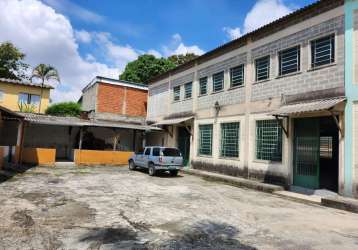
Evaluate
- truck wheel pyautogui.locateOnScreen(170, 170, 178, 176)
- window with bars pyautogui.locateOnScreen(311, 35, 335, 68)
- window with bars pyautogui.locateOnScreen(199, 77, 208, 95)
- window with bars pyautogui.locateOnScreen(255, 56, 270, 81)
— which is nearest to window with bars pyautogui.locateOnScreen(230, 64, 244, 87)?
window with bars pyautogui.locateOnScreen(255, 56, 270, 81)

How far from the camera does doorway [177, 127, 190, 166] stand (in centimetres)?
2233

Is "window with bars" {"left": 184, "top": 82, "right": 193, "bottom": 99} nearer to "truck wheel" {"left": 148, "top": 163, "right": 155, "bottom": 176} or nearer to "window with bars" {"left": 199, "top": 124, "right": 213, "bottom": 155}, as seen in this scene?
"window with bars" {"left": 199, "top": 124, "right": 213, "bottom": 155}

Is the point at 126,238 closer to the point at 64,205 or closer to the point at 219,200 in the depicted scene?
the point at 64,205

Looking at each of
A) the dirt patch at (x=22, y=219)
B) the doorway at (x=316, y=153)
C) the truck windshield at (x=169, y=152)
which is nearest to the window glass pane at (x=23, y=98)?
the truck windshield at (x=169, y=152)

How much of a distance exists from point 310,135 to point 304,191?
2454 millimetres

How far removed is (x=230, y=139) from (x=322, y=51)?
278 inches

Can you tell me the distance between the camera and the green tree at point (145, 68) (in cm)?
4116

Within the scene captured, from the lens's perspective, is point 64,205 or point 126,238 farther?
point 64,205

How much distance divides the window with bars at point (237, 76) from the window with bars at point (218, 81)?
0.88 meters

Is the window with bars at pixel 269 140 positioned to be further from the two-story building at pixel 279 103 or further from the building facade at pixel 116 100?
the building facade at pixel 116 100

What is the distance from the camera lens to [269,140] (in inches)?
587

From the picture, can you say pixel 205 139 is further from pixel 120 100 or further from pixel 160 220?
pixel 160 220

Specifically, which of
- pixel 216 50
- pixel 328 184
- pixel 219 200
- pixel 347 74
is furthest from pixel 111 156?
pixel 347 74

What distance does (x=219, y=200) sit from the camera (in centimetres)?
1089
